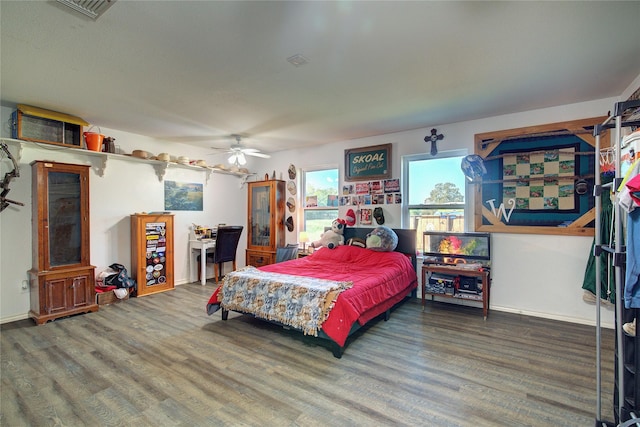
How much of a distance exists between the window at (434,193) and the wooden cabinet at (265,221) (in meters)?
2.46

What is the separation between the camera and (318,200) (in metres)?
5.63

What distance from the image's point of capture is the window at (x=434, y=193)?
428cm

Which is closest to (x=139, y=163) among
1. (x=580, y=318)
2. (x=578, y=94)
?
(x=578, y=94)

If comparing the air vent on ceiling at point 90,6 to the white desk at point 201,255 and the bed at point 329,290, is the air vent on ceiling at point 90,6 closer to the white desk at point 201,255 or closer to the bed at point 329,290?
the bed at point 329,290

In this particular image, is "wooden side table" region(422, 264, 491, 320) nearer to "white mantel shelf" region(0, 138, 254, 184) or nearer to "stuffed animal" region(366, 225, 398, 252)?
"stuffed animal" region(366, 225, 398, 252)

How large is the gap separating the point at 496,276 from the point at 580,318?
927 millimetres

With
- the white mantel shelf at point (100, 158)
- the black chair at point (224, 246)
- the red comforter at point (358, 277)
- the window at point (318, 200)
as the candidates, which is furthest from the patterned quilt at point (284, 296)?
the white mantel shelf at point (100, 158)

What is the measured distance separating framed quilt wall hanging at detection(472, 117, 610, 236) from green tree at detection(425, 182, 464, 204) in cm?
26

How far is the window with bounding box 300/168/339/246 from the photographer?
545 cm

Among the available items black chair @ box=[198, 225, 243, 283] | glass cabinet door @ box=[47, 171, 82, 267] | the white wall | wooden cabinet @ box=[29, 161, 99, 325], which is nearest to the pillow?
the white wall

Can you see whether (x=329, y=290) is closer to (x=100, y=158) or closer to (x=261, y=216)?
(x=261, y=216)

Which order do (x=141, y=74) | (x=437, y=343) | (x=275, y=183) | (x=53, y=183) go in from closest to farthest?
(x=141, y=74), (x=437, y=343), (x=53, y=183), (x=275, y=183)

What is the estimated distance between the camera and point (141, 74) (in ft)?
9.05

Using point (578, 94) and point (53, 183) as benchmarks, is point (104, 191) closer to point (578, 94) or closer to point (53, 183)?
point (53, 183)
